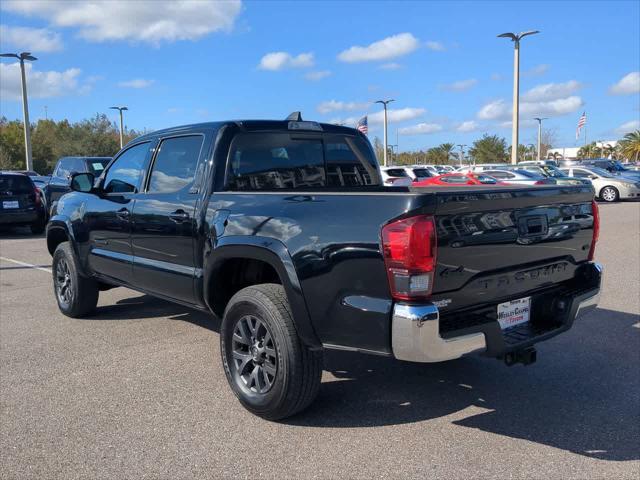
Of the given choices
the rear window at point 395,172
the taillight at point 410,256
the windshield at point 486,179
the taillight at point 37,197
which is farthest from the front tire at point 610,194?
the taillight at point 410,256

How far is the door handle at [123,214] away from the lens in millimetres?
5036

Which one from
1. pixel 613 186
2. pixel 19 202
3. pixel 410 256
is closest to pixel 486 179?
pixel 613 186

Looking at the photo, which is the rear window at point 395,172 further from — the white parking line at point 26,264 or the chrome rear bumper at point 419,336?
the chrome rear bumper at point 419,336

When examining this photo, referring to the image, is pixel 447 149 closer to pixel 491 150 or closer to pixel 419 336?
pixel 491 150

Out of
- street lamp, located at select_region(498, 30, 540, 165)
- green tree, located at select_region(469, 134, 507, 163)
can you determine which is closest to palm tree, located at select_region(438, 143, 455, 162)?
green tree, located at select_region(469, 134, 507, 163)

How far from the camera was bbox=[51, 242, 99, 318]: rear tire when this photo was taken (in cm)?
603

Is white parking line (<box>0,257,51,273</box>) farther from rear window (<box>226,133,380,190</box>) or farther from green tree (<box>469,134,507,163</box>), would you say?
green tree (<box>469,134,507,163</box>)

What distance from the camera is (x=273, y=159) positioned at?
14.7 feet

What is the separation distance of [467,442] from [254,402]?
4.40ft

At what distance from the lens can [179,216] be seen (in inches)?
171

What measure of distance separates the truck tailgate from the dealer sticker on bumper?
0.17 feet

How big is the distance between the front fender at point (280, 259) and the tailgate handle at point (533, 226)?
1364 mm

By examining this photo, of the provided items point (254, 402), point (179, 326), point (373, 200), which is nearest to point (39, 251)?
point (179, 326)

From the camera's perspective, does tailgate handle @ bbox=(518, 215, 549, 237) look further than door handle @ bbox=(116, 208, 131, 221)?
No
